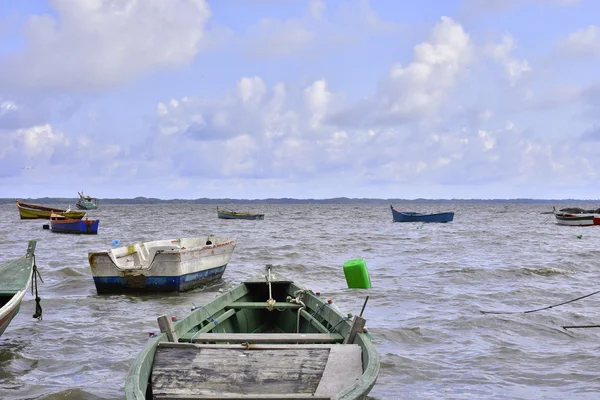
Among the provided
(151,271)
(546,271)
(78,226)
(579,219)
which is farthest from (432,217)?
(151,271)

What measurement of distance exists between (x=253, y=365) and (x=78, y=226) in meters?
38.7

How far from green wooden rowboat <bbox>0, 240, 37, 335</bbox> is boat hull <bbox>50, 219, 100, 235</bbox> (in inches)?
1252

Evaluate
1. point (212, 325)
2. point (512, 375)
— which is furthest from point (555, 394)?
point (212, 325)

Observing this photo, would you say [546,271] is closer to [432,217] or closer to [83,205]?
[432,217]

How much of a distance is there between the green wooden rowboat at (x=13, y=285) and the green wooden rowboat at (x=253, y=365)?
10.5 feet

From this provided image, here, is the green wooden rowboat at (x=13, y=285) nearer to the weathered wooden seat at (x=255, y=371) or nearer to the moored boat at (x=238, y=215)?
the weathered wooden seat at (x=255, y=371)

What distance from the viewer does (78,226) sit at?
42.3 metres

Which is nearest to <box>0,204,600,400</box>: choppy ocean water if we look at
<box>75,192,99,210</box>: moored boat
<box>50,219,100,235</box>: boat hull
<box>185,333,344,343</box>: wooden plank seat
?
<box>185,333,344,343</box>: wooden plank seat

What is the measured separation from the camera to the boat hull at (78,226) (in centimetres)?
4212

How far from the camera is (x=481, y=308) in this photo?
14.4 metres

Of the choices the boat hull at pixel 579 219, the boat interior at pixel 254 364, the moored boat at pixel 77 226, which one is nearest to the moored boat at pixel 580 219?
the boat hull at pixel 579 219

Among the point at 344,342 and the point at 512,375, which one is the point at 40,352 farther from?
the point at 512,375

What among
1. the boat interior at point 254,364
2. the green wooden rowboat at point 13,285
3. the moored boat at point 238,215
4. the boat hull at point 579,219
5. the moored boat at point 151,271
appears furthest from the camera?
the moored boat at point 238,215

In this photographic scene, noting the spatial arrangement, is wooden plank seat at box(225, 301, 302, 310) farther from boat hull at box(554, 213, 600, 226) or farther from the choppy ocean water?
boat hull at box(554, 213, 600, 226)
